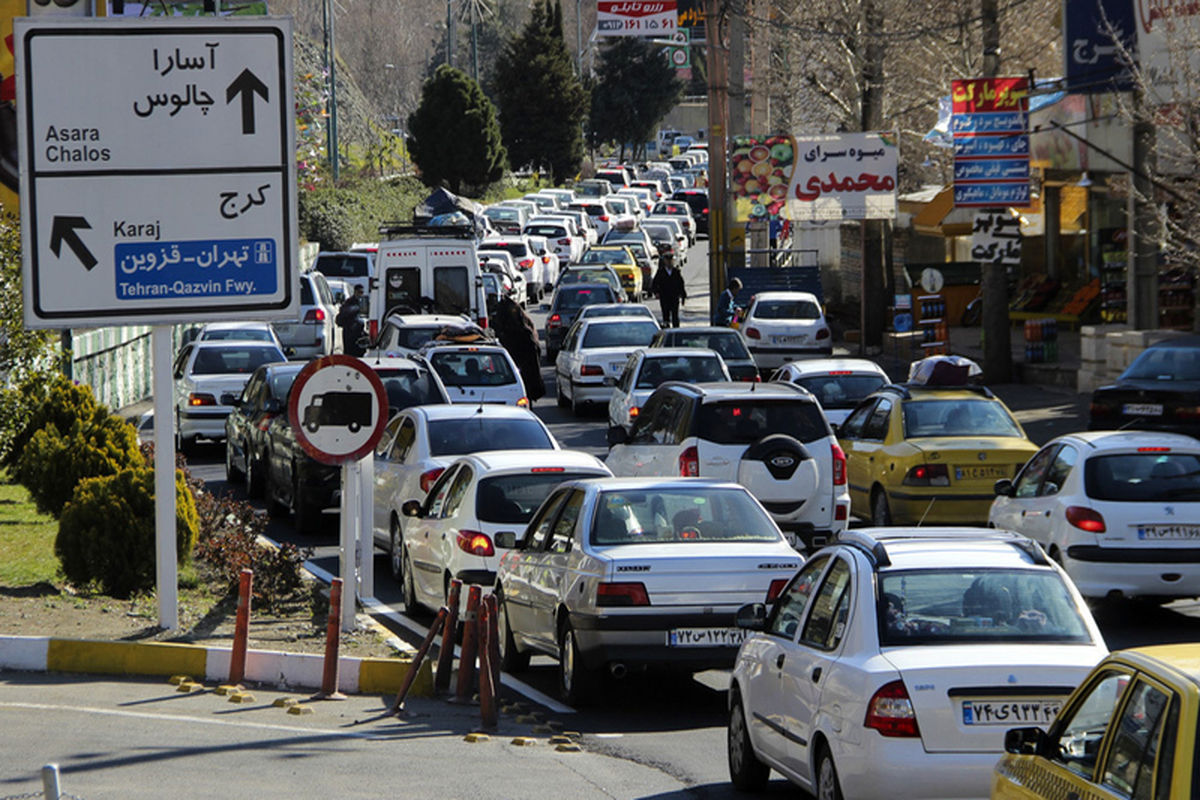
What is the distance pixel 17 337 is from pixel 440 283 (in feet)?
45.0

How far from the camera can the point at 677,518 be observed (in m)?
11.6

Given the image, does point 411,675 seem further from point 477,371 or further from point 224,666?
point 477,371

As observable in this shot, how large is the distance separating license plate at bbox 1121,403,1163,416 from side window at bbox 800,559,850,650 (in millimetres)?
14312

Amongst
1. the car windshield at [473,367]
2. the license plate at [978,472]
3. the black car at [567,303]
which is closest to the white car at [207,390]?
the car windshield at [473,367]

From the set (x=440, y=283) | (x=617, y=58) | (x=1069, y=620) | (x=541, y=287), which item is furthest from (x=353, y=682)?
(x=617, y=58)

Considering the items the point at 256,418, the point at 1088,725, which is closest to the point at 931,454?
the point at 256,418

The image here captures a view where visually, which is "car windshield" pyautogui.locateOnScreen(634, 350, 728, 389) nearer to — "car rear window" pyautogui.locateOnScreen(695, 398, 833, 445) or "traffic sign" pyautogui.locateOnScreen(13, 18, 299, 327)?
"car rear window" pyautogui.locateOnScreen(695, 398, 833, 445)

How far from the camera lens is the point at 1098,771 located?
539cm

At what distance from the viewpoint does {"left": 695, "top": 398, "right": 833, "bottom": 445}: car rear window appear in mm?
16953

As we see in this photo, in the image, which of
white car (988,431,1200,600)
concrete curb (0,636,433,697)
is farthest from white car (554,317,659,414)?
concrete curb (0,636,433,697)

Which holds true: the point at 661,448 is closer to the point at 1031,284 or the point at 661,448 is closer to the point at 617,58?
the point at 1031,284

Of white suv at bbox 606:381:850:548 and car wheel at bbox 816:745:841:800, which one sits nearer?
car wheel at bbox 816:745:841:800

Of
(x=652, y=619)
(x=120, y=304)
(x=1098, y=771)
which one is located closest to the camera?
(x=1098, y=771)

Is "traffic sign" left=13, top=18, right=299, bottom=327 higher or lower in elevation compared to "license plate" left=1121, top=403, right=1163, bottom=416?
higher
